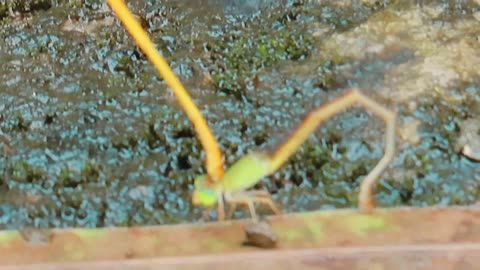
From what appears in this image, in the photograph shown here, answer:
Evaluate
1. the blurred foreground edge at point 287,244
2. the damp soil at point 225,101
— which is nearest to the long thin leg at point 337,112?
the damp soil at point 225,101

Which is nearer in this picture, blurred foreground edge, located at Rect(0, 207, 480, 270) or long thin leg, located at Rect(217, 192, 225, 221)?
blurred foreground edge, located at Rect(0, 207, 480, 270)

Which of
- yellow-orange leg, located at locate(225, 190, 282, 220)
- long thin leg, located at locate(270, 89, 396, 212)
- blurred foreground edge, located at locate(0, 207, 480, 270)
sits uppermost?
long thin leg, located at locate(270, 89, 396, 212)

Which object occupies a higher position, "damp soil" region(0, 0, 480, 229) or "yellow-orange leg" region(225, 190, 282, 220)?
"damp soil" region(0, 0, 480, 229)

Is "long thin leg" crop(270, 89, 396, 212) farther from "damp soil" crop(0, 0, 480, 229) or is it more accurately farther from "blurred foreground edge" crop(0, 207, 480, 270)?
"blurred foreground edge" crop(0, 207, 480, 270)

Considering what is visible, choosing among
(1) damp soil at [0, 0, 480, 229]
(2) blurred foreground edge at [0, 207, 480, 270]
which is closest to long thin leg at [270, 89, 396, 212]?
(1) damp soil at [0, 0, 480, 229]

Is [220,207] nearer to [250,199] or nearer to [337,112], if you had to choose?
[250,199]
